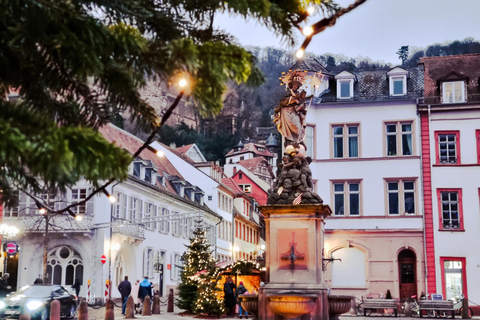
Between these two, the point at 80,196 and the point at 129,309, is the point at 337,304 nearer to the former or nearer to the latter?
the point at 129,309

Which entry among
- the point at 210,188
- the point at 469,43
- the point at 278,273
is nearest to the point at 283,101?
the point at 278,273

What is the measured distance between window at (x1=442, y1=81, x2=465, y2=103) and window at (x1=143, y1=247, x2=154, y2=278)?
21712 millimetres

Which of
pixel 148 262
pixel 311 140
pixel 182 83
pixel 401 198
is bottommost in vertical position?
pixel 182 83

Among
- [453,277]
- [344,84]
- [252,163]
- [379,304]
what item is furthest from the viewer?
[252,163]

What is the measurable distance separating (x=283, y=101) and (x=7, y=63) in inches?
509

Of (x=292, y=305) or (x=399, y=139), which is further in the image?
(x=399, y=139)

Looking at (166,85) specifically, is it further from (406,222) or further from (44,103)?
(406,222)

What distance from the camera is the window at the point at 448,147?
3700 cm

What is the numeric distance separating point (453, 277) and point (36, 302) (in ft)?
67.4

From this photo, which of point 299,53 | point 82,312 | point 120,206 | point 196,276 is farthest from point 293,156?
point 120,206

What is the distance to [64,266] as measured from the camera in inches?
1690

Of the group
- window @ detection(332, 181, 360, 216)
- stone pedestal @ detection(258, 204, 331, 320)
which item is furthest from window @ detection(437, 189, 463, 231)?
stone pedestal @ detection(258, 204, 331, 320)

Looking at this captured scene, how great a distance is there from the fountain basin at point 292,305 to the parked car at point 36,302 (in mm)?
11219

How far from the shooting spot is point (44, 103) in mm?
2965
